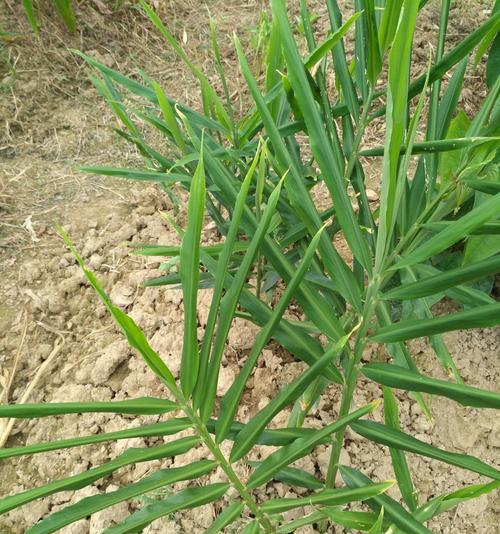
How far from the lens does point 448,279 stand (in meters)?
0.54

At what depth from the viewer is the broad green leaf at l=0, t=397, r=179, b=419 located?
1.48 ft

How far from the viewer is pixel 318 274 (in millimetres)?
828

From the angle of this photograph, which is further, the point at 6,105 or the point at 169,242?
the point at 6,105

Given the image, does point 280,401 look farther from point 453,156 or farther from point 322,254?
point 453,156

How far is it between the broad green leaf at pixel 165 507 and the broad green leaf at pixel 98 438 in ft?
0.29

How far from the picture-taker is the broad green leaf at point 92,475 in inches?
18.3

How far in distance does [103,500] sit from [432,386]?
0.33 meters

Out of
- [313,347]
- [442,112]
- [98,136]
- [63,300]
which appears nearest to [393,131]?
[313,347]

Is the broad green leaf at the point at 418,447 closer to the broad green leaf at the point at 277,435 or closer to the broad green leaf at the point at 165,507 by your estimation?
the broad green leaf at the point at 277,435

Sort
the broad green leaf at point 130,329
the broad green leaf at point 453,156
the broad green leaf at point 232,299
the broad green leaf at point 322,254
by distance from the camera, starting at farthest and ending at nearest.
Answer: the broad green leaf at point 453,156, the broad green leaf at point 322,254, the broad green leaf at point 232,299, the broad green leaf at point 130,329

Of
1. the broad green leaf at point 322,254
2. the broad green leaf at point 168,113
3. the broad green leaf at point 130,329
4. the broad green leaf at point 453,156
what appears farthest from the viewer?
the broad green leaf at point 453,156

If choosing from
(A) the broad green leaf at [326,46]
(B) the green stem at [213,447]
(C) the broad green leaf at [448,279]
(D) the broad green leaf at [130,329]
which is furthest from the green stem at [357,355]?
(A) the broad green leaf at [326,46]

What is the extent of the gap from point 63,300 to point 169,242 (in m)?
0.28

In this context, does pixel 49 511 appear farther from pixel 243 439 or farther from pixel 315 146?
pixel 315 146
